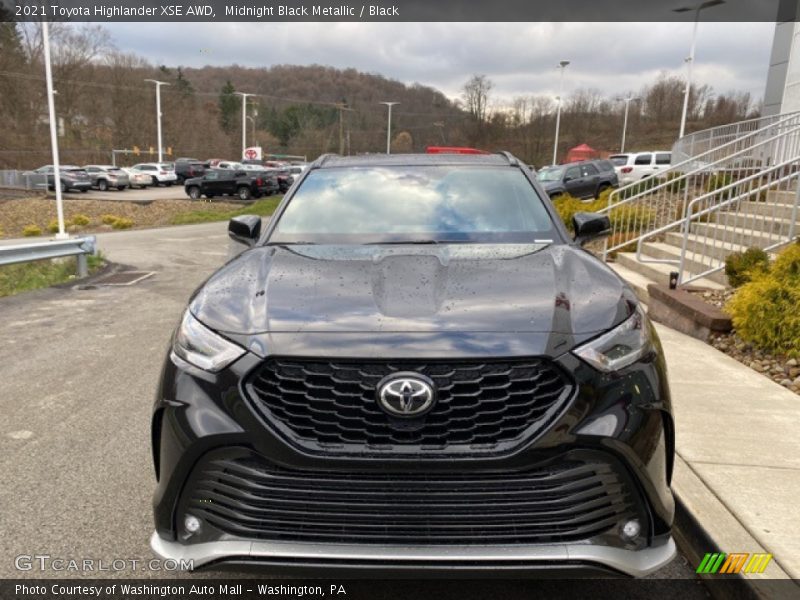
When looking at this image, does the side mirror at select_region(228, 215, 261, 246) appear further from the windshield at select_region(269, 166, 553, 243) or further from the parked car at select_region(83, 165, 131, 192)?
the parked car at select_region(83, 165, 131, 192)

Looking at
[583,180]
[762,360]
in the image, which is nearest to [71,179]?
[583,180]

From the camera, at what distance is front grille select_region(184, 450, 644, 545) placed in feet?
6.36

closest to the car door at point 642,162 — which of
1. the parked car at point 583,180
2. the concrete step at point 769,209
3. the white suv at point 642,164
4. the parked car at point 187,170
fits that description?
the white suv at point 642,164

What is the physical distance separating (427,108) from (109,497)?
71587 millimetres

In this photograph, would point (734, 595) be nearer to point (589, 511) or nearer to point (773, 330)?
point (589, 511)

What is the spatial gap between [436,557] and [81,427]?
313 centimetres

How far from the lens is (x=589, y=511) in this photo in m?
1.94

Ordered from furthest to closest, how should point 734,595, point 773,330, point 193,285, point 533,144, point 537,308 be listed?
point 533,144
point 193,285
point 773,330
point 734,595
point 537,308

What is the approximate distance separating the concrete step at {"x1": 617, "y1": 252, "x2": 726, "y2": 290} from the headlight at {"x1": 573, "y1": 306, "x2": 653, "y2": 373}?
5.52 m

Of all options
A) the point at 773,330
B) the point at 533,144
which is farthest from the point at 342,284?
the point at 533,144

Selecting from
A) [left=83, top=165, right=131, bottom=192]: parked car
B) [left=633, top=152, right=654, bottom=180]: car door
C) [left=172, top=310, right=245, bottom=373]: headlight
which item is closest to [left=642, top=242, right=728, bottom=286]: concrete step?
[left=172, top=310, right=245, bottom=373]: headlight

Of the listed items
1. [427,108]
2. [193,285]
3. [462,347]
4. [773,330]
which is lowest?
[193,285]

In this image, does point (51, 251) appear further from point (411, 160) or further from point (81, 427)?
point (411, 160)

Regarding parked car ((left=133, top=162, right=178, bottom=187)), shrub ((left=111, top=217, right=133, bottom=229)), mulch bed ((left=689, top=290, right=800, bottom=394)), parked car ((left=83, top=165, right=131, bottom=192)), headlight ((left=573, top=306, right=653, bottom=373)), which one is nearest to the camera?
headlight ((left=573, top=306, right=653, bottom=373))
